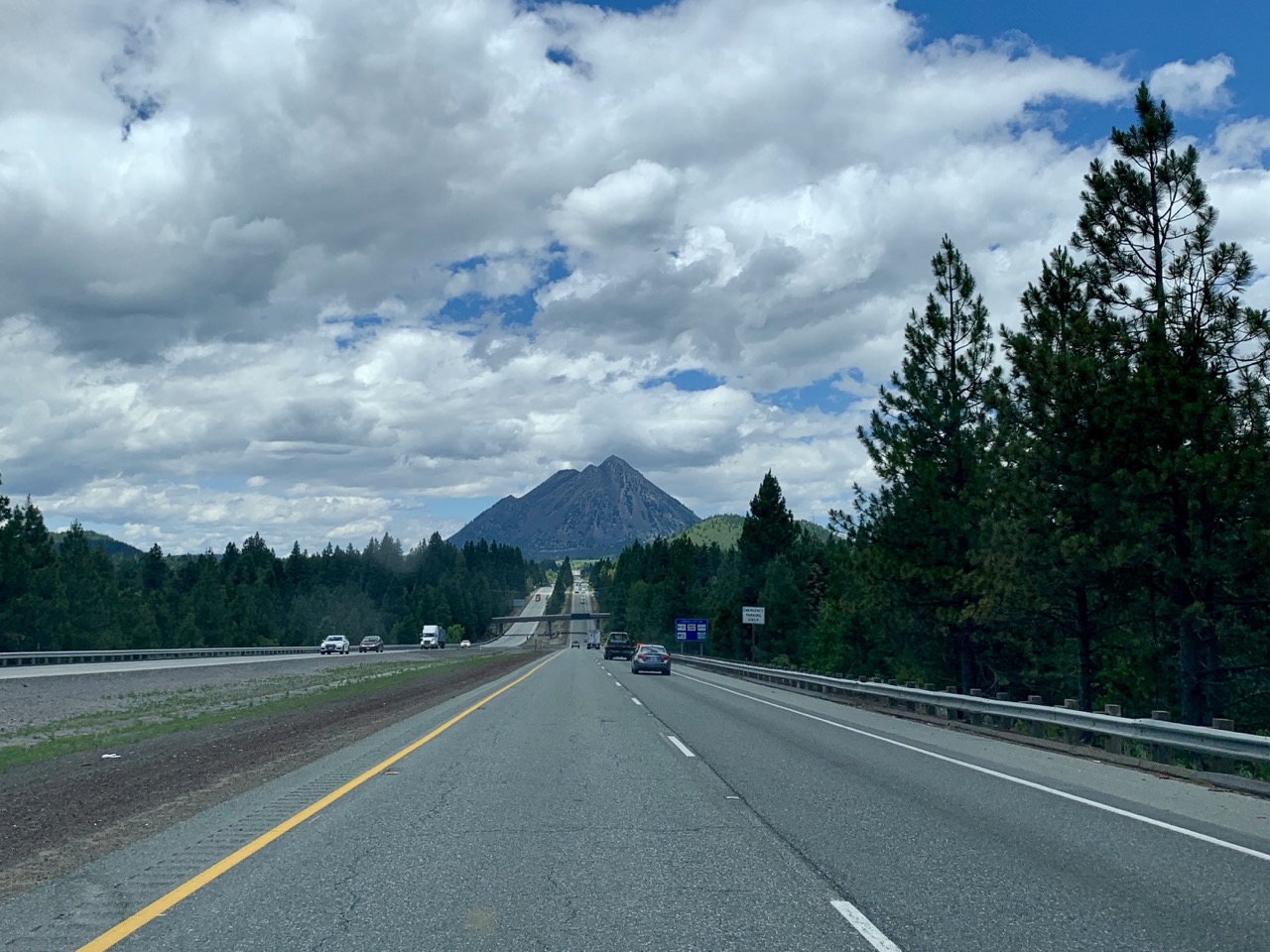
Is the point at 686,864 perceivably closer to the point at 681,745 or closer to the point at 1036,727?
the point at 681,745

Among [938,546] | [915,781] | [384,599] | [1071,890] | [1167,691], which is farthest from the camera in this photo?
[384,599]

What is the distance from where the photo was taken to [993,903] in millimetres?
6566

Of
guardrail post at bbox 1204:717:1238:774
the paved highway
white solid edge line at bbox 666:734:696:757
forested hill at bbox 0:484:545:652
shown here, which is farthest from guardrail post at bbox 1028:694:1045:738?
forested hill at bbox 0:484:545:652

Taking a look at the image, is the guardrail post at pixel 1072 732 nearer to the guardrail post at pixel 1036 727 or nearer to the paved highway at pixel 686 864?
the guardrail post at pixel 1036 727

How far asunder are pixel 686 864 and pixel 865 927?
198 centimetres

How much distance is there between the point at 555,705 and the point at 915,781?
47.2 ft

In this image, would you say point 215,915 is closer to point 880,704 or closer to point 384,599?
point 880,704

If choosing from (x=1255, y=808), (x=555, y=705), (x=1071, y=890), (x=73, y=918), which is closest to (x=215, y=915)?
(x=73, y=918)

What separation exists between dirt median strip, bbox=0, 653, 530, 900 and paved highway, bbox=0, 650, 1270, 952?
515 mm

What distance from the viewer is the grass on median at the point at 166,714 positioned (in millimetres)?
19031

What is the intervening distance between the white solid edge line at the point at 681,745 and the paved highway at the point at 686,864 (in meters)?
0.91

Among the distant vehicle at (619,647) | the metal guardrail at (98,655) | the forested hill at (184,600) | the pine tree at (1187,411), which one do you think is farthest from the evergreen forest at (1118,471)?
the forested hill at (184,600)

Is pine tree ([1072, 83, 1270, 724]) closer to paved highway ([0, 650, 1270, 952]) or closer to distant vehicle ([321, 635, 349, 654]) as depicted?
paved highway ([0, 650, 1270, 952])

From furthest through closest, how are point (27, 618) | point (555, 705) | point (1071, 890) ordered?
point (27, 618)
point (555, 705)
point (1071, 890)
